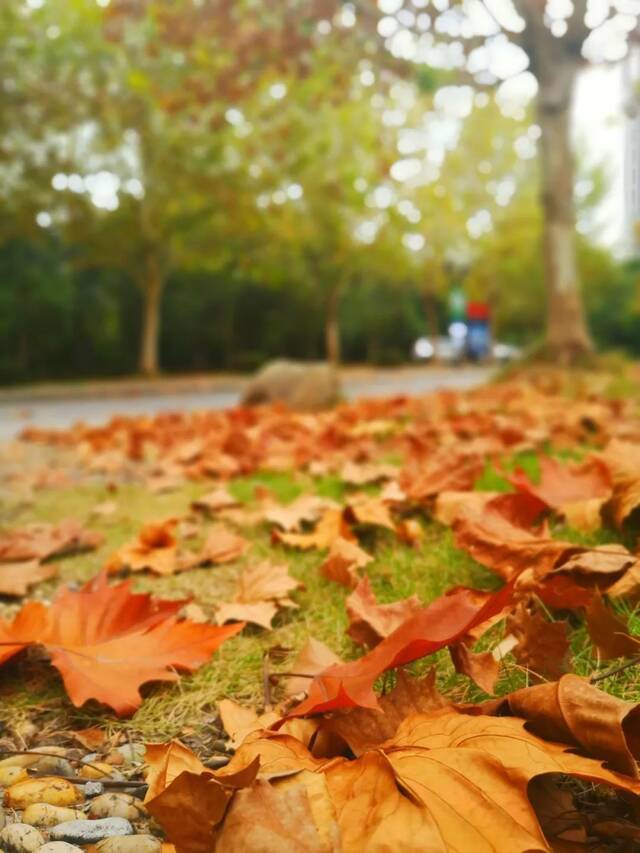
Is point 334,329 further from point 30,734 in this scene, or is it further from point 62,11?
point 30,734

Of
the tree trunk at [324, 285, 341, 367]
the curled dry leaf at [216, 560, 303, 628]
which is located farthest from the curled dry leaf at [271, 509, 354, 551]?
the tree trunk at [324, 285, 341, 367]

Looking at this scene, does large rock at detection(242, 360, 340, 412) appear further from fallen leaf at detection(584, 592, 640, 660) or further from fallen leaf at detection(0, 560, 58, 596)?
fallen leaf at detection(584, 592, 640, 660)

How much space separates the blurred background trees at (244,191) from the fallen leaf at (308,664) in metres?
7.32

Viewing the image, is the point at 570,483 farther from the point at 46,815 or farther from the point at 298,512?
the point at 46,815

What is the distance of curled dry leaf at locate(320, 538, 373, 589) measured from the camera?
1.50 meters

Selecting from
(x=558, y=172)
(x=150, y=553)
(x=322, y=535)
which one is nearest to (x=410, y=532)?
(x=322, y=535)

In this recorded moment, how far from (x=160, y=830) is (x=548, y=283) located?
26.4ft

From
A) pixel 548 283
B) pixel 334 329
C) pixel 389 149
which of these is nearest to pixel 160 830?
pixel 548 283

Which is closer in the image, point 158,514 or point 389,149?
point 158,514

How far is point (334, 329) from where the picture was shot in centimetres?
2300

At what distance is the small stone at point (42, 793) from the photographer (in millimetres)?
899

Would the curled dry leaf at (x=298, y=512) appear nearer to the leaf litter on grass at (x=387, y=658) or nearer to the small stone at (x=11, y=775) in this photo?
the leaf litter on grass at (x=387, y=658)

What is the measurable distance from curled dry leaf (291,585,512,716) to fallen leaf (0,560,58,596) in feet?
3.33

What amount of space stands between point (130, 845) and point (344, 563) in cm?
77
